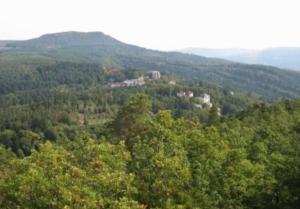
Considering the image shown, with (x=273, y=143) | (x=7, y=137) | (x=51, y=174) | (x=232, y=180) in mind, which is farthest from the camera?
(x=7, y=137)

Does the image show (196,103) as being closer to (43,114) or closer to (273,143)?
(43,114)

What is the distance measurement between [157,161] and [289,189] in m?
11.9

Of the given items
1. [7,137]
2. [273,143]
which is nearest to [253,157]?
[273,143]

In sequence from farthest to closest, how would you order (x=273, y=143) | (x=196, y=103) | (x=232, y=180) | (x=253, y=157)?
(x=196, y=103)
(x=273, y=143)
(x=253, y=157)
(x=232, y=180)

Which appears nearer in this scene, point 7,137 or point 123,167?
point 123,167

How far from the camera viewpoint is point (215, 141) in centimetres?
4681

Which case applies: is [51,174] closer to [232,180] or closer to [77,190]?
[77,190]

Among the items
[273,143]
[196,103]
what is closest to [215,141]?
[273,143]

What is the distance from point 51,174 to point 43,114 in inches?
5006

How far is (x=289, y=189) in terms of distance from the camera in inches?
1479

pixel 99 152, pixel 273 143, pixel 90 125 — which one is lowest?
pixel 90 125

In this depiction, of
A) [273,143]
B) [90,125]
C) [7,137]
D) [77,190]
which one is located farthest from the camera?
[90,125]

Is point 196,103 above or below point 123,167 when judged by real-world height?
below

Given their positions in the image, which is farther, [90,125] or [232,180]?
[90,125]
